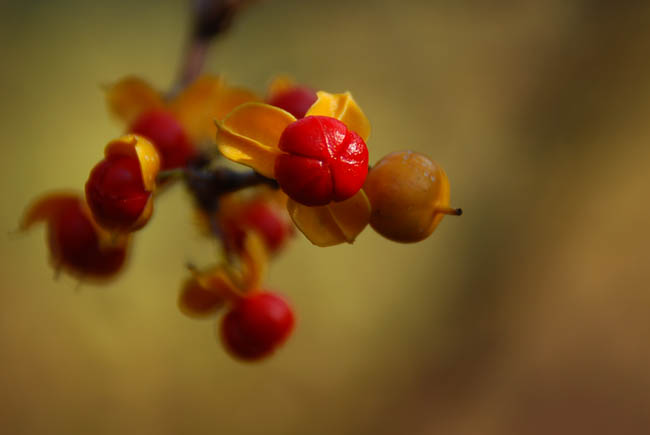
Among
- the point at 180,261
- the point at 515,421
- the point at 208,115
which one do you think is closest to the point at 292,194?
the point at 208,115

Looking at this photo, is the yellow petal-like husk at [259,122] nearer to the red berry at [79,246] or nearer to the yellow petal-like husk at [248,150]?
the yellow petal-like husk at [248,150]

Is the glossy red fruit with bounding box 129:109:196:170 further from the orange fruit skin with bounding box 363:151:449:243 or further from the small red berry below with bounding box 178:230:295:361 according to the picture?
the orange fruit skin with bounding box 363:151:449:243

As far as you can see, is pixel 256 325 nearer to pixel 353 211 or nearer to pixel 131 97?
pixel 353 211

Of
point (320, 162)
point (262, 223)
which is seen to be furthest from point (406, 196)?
point (262, 223)

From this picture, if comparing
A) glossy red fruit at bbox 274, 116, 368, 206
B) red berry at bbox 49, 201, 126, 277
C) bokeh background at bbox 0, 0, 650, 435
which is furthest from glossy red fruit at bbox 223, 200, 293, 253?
bokeh background at bbox 0, 0, 650, 435

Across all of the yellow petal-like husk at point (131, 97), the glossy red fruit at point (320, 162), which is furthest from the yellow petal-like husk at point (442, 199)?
the yellow petal-like husk at point (131, 97)

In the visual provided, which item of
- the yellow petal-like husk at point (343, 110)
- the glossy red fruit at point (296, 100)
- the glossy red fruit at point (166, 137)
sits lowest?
the glossy red fruit at point (166, 137)

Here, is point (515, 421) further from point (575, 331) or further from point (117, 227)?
point (117, 227)
